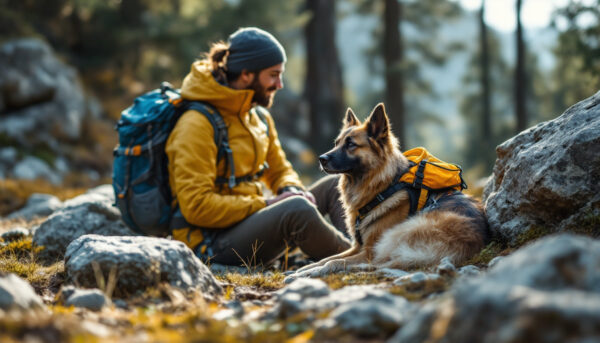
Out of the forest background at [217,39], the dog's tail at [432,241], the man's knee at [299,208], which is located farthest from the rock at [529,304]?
the forest background at [217,39]

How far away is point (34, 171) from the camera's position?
1057cm

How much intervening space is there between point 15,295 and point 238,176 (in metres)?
2.96

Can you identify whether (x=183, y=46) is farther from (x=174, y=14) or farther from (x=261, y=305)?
(x=261, y=305)

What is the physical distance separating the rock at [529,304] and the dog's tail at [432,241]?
6.40 ft

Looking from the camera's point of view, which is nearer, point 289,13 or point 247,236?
point 247,236

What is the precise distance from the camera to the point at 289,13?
16188 mm

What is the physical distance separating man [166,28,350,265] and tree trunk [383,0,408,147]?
810 centimetres

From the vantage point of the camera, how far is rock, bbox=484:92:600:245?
3525 millimetres

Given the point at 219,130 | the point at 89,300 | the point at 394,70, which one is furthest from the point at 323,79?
the point at 89,300

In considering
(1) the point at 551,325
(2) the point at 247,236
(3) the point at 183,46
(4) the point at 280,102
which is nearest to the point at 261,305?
(2) the point at 247,236

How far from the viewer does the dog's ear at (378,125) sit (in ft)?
15.2

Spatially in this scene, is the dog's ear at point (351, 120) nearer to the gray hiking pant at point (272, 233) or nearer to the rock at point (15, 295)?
the gray hiking pant at point (272, 233)

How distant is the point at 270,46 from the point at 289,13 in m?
11.9

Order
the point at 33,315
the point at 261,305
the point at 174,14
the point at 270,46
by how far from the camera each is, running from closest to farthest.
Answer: the point at 33,315
the point at 261,305
the point at 270,46
the point at 174,14
